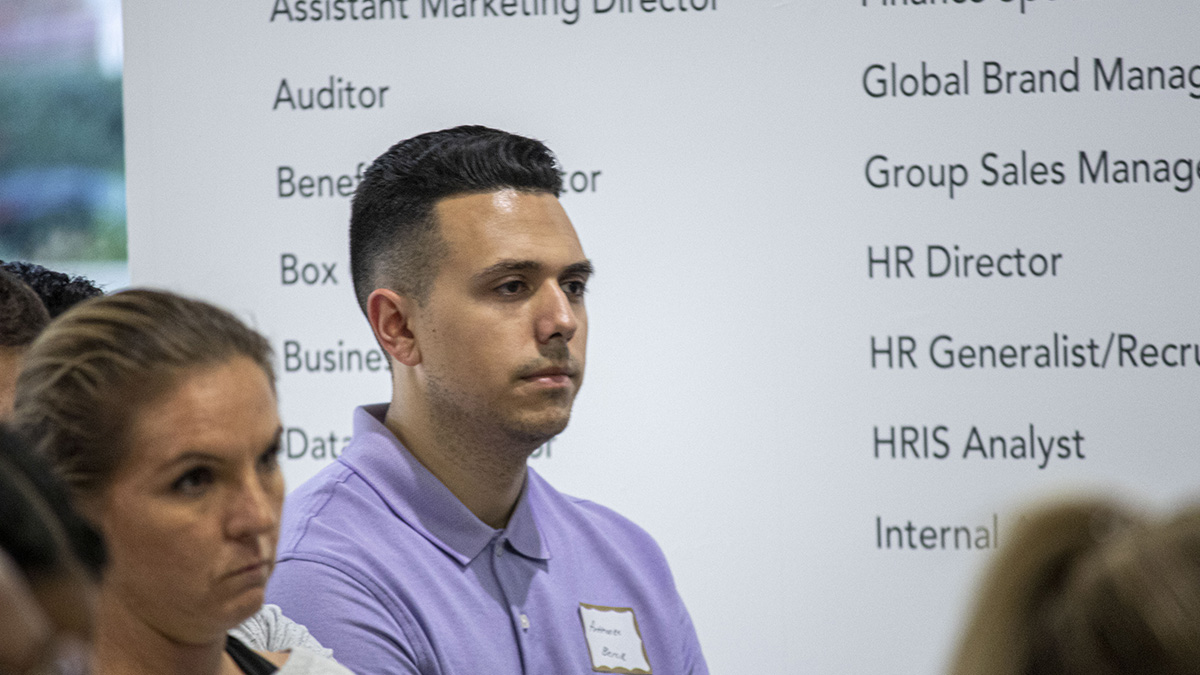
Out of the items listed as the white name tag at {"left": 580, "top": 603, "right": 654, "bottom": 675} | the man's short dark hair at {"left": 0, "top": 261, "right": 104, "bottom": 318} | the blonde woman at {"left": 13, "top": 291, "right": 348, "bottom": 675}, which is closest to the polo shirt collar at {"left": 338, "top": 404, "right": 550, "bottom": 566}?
the white name tag at {"left": 580, "top": 603, "right": 654, "bottom": 675}

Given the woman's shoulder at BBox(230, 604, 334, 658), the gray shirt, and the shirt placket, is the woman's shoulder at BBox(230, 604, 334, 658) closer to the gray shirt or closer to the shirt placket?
the gray shirt

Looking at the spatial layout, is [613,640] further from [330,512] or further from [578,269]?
[578,269]

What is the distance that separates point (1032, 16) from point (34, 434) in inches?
87.2

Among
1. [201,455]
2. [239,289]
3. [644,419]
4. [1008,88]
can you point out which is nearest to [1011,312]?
[1008,88]

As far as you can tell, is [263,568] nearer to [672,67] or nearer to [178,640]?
[178,640]

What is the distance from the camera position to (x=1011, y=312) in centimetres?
261

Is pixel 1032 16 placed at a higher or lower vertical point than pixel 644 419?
higher

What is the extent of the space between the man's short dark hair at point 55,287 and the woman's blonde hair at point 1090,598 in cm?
167

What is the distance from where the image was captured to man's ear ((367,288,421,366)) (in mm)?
2148

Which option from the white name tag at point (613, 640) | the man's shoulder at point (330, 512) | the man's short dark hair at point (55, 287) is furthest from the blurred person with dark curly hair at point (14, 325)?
the white name tag at point (613, 640)

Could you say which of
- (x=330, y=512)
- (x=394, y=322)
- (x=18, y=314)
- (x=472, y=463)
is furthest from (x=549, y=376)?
(x=18, y=314)

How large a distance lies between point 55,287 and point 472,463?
2.58 ft

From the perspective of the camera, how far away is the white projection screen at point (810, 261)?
8.49 ft

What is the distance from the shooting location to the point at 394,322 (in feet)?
7.14
